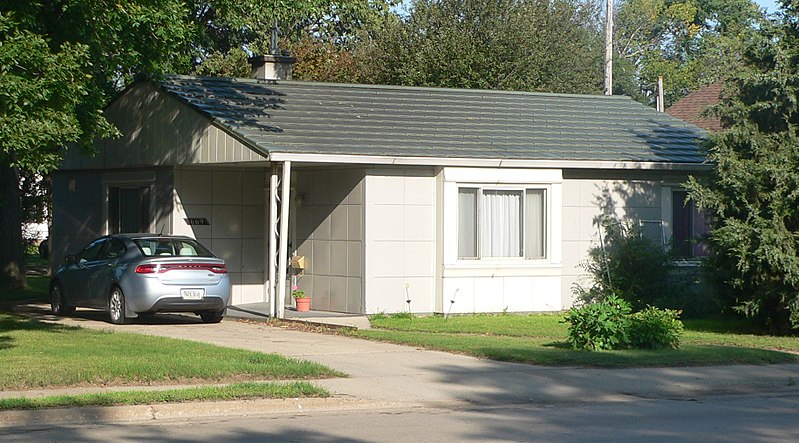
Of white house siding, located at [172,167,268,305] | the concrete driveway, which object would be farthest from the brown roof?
the concrete driveway

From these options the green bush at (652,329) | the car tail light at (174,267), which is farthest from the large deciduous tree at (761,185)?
the car tail light at (174,267)

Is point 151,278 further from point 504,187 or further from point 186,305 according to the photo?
point 504,187

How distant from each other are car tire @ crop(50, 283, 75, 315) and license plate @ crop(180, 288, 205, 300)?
3239mm

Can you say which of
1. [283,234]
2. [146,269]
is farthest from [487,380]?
[146,269]

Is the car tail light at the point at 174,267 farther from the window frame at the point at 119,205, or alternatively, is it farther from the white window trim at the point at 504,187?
the white window trim at the point at 504,187

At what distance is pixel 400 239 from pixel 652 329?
6178 millimetres

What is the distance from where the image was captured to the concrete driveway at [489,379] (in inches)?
508

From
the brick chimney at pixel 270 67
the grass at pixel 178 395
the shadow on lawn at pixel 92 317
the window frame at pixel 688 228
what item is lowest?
the grass at pixel 178 395

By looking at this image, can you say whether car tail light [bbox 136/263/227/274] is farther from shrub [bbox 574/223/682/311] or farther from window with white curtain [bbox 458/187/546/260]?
shrub [bbox 574/223/682/311]

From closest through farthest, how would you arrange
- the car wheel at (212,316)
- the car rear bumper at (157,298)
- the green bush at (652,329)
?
the green bush at (652,329), the car rear bumper at (157,298), the car wheel at (212,316)

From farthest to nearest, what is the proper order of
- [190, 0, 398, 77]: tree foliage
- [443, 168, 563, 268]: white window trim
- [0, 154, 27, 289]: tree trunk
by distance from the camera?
[190, 0, 398, 77]: tree foliage → [0, 154, 27, 289]: tree trunk → [443, 168, 563, 268]: white window trim

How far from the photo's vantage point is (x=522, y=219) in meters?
22.2

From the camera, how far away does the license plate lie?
1923cm

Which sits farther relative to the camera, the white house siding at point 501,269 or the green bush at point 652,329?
the white house siding at point 501,269
